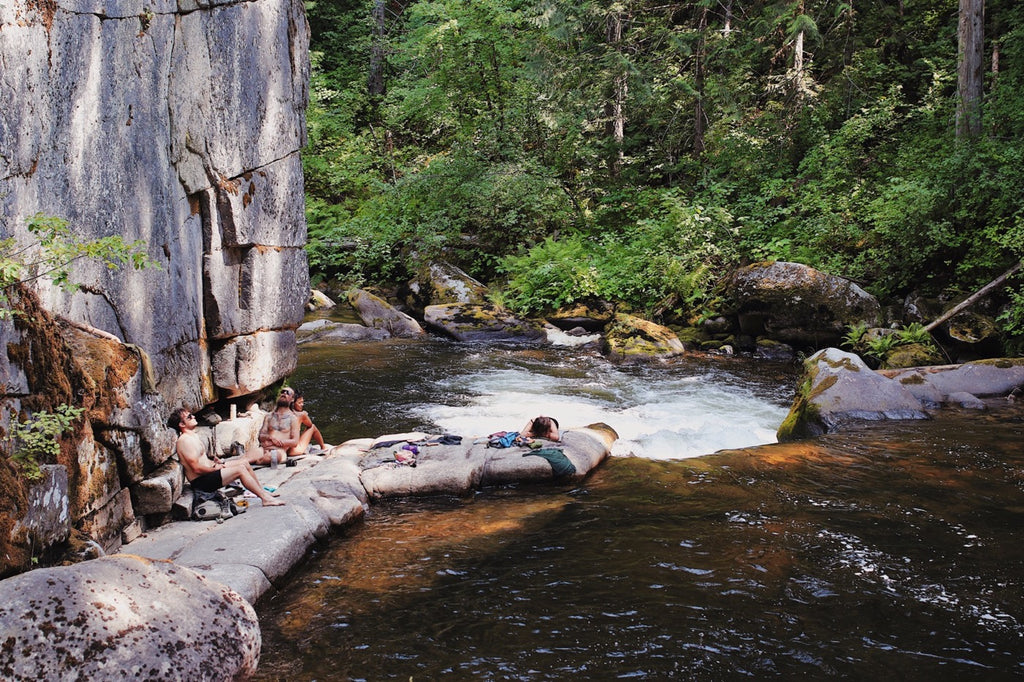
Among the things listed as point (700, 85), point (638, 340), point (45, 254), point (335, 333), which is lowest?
point (335, 333)

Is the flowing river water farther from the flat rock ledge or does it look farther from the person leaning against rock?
the person leaning against rock

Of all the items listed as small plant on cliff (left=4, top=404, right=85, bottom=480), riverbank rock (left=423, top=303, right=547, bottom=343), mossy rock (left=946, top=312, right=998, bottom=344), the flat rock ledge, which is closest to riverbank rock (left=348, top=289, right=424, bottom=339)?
riverbank rock (left=423, top=303, right=547, bottom=343)

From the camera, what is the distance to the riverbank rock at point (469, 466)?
7918 mm

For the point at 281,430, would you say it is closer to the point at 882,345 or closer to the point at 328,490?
the point at 328,490

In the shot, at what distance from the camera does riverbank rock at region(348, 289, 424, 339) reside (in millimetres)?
18344

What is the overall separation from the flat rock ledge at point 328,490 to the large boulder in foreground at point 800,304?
6.90m

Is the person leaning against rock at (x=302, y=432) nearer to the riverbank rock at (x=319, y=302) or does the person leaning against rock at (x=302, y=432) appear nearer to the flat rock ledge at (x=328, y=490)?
the flat rock ledge at (x=328, y=490)

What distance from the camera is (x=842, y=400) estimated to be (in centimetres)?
1009

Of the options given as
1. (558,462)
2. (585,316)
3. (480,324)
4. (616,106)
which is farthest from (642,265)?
(558,462)

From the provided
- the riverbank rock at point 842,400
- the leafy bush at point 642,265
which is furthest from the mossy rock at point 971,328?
the leafy bush at point 642,265

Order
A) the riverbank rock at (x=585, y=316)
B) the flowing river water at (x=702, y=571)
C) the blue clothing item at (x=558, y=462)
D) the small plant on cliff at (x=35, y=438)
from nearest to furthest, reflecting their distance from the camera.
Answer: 1. the flowing river water at (x=702, y=571)
2. the small plant on cliff at (x=35, y=438)
3. the blue clothing item at (x=558, y=462)
4. the riverbank rock at (x=585, y=316)

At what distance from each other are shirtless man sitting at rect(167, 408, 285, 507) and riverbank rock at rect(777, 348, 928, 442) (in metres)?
7.10

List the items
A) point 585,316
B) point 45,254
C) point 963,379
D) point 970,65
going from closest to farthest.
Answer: point 45,254 → point 963,379 → point 970,65 → point 585,316

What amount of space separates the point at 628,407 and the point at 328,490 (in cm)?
577
